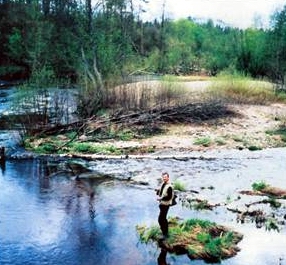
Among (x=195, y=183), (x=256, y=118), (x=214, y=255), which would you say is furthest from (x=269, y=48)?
(x=214, y=255)

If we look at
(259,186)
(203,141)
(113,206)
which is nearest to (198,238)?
(113,206)

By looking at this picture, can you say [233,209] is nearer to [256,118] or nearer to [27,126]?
[27,126]

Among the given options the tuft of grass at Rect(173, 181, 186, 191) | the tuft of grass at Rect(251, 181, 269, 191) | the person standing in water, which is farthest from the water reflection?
the tuft of grass at Rect(251, 181, 269, 191)

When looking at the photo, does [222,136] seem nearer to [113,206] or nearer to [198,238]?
[113,206]

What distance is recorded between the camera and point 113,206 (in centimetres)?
1755

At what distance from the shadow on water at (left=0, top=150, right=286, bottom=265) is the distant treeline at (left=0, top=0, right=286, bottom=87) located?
795 inches

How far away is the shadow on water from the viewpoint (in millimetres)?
13539

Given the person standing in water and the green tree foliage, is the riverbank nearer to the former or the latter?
the person standing in water

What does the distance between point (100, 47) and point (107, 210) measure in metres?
32.6

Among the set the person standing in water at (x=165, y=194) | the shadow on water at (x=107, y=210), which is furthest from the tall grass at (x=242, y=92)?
the person standing in water at (x=165, y=194)

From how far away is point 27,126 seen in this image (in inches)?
1096

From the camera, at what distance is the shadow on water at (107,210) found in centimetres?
1354

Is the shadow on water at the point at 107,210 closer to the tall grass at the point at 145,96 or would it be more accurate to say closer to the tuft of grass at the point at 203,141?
the tuft of grass at the point at 203,141

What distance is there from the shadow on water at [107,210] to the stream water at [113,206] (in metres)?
0.03
